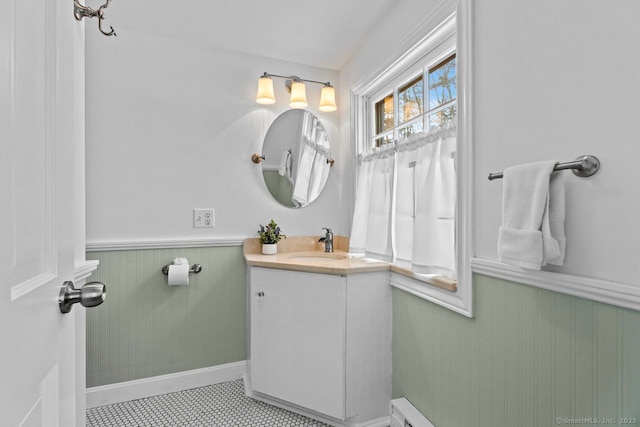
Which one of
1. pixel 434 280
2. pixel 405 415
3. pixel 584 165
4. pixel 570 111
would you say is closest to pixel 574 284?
pixel 584 165

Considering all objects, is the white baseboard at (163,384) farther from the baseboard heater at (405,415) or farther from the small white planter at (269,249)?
the baseboard heater at (405,415)

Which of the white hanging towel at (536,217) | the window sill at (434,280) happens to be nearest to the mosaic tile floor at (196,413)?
the window sill at (434,280)

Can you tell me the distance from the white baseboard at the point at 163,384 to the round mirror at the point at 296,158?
46.6 inches

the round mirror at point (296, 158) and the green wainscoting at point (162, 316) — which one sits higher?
the round mirror at point (296, 158)

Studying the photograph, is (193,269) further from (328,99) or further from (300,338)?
(328,99)

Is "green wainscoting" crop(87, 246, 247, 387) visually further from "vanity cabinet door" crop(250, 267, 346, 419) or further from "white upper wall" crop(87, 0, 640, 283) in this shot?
"vanity cabinet door" crop(250, 267, 346, 419)

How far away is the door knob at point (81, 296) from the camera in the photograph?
0.62 m

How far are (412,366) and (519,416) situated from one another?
0.59 m

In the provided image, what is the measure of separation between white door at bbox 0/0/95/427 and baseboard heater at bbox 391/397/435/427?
1366 mm

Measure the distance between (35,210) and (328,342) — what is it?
4.68ft

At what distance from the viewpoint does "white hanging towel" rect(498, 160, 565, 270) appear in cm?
91

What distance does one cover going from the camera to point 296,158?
7.80ft

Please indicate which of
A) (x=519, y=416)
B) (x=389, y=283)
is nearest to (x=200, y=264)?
(x=389, y=283)

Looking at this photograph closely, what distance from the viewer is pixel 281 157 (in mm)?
2350
